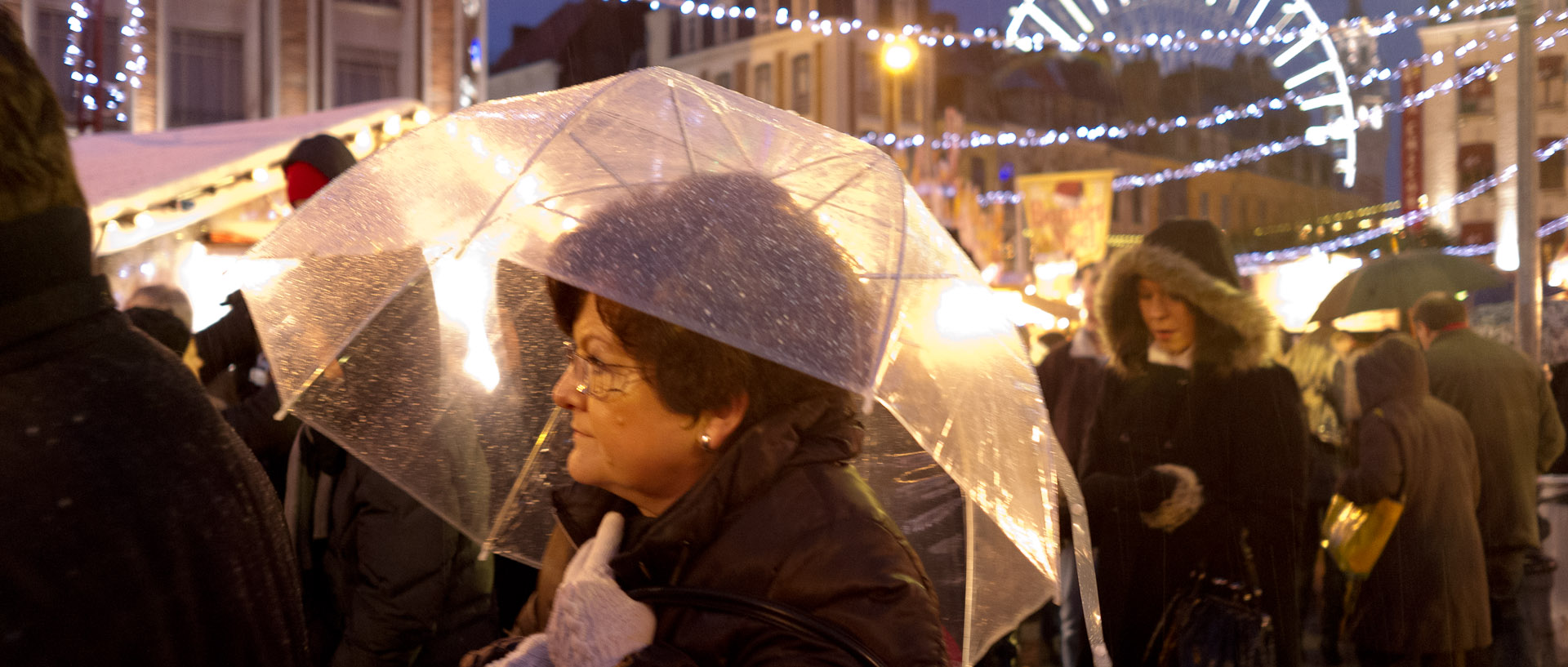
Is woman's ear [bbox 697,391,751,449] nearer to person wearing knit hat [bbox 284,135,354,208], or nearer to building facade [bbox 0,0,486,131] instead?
person wearing knit hat [bbox 284,135,354,208]

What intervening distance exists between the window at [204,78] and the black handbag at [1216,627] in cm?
1884

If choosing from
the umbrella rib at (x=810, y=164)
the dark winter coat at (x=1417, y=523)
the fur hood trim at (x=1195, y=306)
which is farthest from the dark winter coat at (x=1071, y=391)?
the umbrella rib at (x=810, y=164)

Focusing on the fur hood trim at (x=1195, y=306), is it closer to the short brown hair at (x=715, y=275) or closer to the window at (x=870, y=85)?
the short brown hair at (x=715, y=275)

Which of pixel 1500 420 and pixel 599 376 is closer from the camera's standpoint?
pixel 599 376

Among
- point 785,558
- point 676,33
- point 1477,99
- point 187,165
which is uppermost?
point 676,33

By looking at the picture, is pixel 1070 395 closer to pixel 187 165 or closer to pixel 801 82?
pixel 187 165

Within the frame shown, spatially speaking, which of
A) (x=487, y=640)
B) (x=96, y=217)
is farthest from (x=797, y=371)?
(x=96, y=217)

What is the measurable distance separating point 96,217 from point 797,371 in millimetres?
9709

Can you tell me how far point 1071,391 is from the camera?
22.0ft

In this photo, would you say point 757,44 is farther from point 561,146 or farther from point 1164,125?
point 561,146

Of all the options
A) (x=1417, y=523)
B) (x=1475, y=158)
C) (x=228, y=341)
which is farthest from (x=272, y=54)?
(x=1475, y=158)

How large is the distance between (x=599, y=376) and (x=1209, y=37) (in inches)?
442

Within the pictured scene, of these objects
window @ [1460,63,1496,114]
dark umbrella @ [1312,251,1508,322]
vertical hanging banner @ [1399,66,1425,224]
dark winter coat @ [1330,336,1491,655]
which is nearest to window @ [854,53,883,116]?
vertical hanging banner @ [1399,66,1425,224]

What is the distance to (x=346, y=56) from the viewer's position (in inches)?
810
